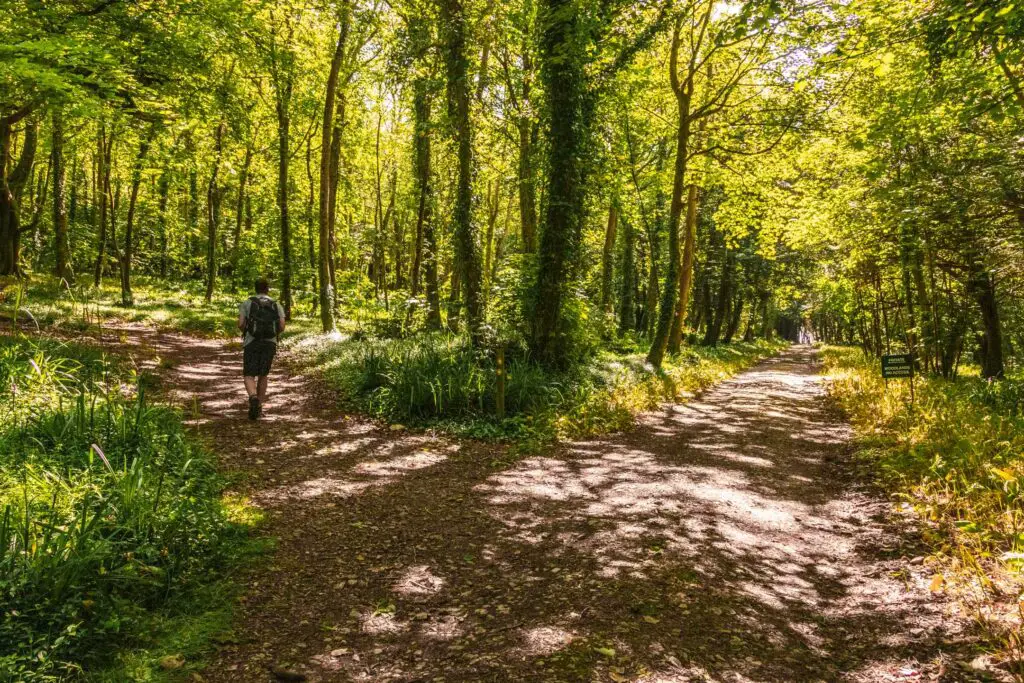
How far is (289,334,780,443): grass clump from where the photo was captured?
891cm

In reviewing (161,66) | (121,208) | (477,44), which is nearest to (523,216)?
(477,44)

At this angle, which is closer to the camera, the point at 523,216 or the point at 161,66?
the point at 161,66

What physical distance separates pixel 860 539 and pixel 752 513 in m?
1.02

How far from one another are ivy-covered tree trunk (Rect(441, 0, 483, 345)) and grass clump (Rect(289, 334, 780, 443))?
4.05 feet

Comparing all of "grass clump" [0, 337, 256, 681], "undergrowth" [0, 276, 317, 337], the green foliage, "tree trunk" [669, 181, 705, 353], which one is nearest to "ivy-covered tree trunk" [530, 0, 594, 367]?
the green foliage

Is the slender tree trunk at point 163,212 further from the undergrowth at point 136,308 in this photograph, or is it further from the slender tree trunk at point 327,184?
the slender tree trunk at point 327,184

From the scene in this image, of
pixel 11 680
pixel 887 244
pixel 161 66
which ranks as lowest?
pixel 11 680

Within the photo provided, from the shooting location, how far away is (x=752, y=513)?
5.70 meters

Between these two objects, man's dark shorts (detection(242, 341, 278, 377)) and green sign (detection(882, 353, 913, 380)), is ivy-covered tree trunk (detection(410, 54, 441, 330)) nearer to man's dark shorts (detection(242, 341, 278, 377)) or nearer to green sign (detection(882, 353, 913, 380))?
man's dark shorts (detection(242, 341, 278, 377))

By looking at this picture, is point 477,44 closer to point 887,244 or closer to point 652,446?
point 652,446

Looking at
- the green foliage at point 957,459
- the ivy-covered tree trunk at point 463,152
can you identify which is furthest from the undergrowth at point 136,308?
the green foliage at point 957,459

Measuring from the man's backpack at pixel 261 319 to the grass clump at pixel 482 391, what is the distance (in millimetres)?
2259

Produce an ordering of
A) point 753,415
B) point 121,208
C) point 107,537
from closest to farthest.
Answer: point 107,537
point 753,415
point 121,208

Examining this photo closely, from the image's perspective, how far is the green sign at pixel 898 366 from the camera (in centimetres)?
957
